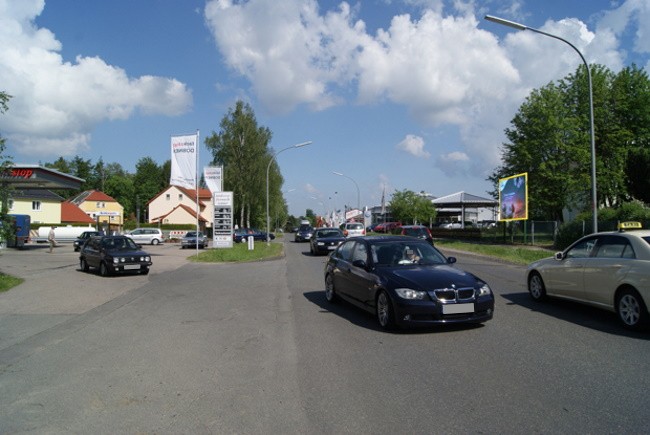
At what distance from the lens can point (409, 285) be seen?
24.2 feet

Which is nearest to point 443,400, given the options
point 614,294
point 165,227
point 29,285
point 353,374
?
point 353,374

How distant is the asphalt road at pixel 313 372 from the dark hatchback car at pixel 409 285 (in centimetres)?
34

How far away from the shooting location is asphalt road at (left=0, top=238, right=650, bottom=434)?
427 centimetres

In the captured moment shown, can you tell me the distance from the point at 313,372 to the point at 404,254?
361cm

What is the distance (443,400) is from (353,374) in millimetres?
1178

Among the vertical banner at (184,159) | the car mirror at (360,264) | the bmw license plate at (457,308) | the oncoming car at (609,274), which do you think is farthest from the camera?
the vertical banner at (184,159)

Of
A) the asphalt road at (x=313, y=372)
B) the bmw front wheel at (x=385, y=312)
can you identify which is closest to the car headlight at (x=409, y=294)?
the bmw front wheel at (x=385, y=312)

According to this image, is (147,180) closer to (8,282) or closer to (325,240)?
(325,240)

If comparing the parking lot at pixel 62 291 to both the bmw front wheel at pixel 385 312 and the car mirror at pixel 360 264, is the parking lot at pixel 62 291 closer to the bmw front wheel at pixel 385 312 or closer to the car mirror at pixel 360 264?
the car mirror at pixel 360 264

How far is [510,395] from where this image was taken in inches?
187

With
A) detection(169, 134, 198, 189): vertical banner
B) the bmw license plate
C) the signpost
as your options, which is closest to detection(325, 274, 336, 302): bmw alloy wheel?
the bmw license plate

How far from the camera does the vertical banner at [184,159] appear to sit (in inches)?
984

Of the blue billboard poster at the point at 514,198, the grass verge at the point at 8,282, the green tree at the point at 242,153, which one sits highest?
the green tree at the point at 242,153

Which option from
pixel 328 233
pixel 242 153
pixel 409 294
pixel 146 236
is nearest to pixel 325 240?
pixel 328 233
